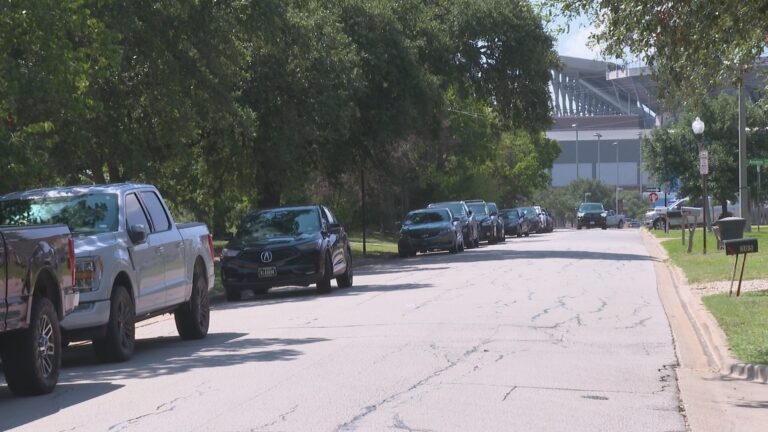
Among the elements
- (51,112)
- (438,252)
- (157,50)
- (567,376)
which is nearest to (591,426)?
(567,376)

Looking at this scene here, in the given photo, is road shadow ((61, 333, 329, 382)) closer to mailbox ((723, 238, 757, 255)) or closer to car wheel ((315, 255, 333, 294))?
car wheel ((315, 255, 333, 294))

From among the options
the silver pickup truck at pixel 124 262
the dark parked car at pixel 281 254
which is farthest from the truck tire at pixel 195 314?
the dark parked car at pixel 281 254

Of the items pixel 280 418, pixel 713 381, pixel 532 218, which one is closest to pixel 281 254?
pixel 713 381

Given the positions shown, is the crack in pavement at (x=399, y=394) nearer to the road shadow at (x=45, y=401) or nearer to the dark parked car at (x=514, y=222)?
the road shadow at (x=45, y=401)

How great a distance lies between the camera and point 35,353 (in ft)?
35.1

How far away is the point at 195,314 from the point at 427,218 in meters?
27.0

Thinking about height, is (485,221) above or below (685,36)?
below

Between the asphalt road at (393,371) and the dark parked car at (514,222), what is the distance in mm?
44936

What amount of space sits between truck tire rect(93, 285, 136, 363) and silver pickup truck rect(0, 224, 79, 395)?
1.46 metres

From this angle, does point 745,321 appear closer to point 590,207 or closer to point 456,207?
point 456,207

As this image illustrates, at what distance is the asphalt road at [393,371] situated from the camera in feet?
30.6

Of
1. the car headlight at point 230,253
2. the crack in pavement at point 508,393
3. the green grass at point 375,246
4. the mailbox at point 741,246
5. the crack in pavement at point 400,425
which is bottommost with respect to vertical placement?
the green grass at point 375,246

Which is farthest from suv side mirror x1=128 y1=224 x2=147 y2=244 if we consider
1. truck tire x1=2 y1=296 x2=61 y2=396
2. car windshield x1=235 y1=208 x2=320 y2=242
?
car windshield x1=235 y1=208 x2=320 y2=242

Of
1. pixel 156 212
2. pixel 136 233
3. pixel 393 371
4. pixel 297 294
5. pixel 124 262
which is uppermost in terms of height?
pixel 156 212
